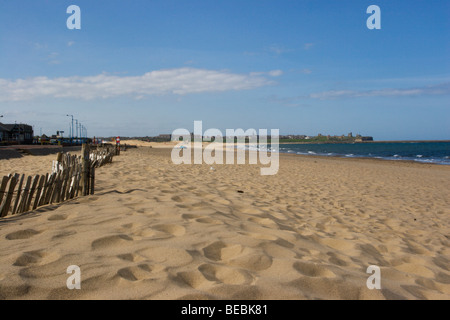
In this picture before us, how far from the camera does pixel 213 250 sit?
294 cm

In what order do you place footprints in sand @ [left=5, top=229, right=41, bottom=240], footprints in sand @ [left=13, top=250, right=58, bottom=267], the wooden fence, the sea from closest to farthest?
footprints in sand @ [left=13, top=250, right=58, bottom=267], footprints in sand @ [left=5, top=229, right=41, bottom=240], the wooden fence, the sea

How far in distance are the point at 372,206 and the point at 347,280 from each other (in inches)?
182

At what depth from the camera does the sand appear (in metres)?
2.17

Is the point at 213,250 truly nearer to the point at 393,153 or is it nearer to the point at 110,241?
the point at 110,241

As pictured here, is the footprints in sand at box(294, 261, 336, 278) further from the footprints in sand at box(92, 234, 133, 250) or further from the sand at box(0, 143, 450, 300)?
the footprints in sand at box(92, 234, 133, 250)

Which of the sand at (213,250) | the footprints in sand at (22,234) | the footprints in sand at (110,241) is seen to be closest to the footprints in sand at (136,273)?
the sand at (213,250)

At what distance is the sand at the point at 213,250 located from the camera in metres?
2.17

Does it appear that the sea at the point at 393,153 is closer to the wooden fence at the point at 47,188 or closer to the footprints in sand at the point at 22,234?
the wooden fence at the point at 47,188

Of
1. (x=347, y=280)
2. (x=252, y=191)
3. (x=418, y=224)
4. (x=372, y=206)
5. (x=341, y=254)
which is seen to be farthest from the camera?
(x=252, y=191)

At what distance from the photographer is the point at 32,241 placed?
2.96 metres

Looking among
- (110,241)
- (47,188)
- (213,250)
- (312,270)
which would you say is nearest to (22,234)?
(110,241)

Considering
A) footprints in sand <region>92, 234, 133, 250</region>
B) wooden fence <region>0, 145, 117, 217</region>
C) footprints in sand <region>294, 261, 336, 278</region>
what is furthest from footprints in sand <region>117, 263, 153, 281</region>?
wooden fence <region>0, 145, 117, 217</region>
